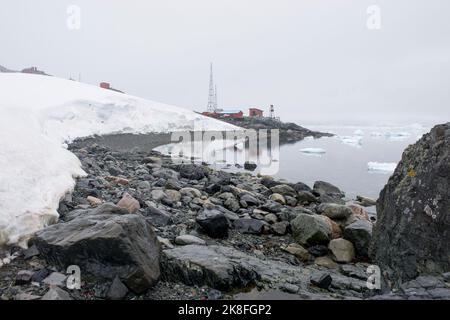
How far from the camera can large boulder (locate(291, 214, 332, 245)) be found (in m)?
5.53

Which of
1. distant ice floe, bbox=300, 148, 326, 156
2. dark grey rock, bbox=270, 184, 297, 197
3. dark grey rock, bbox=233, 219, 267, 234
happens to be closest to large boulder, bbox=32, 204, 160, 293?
dark grey rock, bbox=233, 219, 267, 234

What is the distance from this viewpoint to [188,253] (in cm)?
405

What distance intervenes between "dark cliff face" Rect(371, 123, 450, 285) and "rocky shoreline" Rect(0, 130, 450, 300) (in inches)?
14.1

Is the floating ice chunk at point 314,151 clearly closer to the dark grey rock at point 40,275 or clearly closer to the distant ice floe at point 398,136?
the dark grey rock at point 40,275

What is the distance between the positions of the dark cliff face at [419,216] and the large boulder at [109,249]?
2.69 metres

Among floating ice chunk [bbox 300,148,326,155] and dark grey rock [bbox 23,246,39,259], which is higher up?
floating ice chunk [bbox 300,148,326,155]

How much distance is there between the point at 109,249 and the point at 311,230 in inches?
133

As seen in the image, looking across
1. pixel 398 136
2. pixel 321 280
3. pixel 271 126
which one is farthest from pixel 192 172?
pixel 398 136

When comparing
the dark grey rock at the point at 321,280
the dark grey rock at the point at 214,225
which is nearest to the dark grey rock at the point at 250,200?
the dark grey rock at the point at 214,225

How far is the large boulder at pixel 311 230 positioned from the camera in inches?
218

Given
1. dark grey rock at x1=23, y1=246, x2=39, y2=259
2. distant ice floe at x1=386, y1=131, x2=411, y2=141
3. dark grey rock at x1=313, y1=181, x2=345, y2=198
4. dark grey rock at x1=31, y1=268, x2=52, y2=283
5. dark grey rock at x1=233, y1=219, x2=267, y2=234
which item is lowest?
dark grey rock at x1=313, y1=181, x2=345, y2=198

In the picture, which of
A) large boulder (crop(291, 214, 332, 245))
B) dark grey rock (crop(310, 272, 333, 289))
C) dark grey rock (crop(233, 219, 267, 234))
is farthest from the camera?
dark grey rock (crop(233, 219, 267, 234))

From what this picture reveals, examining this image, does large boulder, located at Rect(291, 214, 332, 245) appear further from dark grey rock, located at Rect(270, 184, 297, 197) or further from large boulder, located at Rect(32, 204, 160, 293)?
dark grey rock, located at Rect(270, 184, 297, 197)
